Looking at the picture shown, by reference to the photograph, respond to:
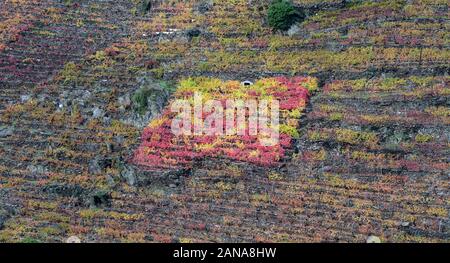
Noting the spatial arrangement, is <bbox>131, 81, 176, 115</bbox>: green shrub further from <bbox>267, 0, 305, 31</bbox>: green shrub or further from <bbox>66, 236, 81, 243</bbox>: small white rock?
<bbox>66, 236, 81, 243</bbox>: small white rock

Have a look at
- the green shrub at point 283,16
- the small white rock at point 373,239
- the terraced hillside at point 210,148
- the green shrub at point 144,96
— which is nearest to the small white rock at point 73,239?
the terraced hillside at point 210,148

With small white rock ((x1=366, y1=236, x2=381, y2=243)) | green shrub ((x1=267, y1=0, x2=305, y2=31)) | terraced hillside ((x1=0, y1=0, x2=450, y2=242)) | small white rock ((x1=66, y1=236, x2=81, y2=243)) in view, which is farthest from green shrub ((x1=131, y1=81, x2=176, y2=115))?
small white rock ((x1=366, y1=236, x2=381, y2=243))

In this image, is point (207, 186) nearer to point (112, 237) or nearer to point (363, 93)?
point (112, 237)

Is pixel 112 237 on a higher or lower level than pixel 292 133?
lower

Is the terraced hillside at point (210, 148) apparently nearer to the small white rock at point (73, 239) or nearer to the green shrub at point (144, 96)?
the green shrub at point (144, 96)

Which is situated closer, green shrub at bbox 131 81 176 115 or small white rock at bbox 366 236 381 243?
small white rock at bbox 366 236 381 243

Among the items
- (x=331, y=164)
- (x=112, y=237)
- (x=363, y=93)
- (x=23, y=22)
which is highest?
(x=23, y=22)

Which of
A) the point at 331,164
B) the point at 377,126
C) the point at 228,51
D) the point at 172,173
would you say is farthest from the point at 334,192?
the point at 228,51
